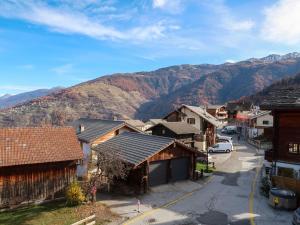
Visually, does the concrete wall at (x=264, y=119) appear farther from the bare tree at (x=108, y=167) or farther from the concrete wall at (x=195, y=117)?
the bare tree at (x=108, y=167)

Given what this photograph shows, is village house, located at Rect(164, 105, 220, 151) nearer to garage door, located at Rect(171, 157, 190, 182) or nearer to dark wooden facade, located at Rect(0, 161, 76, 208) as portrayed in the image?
garage door, located at Rect(171, 157, 190, 182)

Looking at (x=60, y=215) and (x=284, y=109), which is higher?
(x=284, y=109)

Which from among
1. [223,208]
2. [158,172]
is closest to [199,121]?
[158,172]

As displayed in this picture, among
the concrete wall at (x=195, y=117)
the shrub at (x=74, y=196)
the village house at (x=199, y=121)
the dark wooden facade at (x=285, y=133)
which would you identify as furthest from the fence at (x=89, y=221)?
the concrete wall at (x=195, y=117)

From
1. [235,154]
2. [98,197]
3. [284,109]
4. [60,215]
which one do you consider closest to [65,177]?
[98,197]

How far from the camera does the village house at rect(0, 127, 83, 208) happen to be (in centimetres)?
2280

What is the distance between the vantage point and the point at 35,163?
23516 millimetres

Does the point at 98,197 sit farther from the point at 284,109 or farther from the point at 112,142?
the point at 284,109

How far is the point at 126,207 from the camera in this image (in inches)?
923

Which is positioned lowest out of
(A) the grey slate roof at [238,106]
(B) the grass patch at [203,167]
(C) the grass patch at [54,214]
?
(C) the grass patch at [54,214]

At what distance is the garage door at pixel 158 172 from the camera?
28641 millimetres

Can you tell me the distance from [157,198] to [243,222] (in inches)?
299

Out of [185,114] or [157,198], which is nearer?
[157,198]

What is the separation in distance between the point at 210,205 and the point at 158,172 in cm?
651
